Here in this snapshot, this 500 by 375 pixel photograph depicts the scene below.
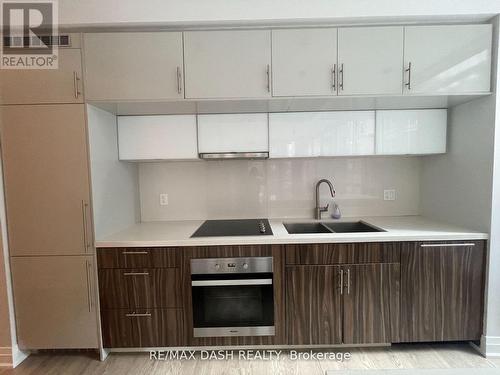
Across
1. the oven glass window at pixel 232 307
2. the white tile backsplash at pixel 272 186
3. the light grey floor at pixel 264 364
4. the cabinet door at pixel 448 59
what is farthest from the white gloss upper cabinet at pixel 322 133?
the light grey floor at pixel 264 364

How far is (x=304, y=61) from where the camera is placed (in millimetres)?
1903

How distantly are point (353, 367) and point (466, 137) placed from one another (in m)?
1.87

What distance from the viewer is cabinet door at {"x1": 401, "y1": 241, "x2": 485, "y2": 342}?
192cm

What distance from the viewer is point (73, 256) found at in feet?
6.37

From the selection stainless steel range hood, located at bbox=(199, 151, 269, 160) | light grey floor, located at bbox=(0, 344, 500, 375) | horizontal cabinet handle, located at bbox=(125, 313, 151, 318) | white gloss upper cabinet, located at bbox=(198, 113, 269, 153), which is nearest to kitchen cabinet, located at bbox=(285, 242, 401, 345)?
light grey floor, located at bbox=(0, 344, 500, 375)

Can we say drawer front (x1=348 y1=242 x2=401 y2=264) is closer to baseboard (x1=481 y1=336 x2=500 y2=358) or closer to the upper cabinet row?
baseboard (x1=481 y1=336 x2=500 y2=358)

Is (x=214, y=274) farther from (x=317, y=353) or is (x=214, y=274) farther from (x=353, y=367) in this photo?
(x=353, y=367)

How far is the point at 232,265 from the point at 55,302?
1.30 meters

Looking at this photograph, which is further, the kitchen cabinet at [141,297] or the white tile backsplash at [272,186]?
the white tile backsplash at [272,186]

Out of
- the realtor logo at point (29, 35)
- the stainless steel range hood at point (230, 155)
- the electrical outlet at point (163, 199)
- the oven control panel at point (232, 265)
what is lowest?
the oven control panel at point (232, 265)

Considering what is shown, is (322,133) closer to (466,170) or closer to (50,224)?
(466,170)

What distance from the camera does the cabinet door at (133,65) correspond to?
1885 mm

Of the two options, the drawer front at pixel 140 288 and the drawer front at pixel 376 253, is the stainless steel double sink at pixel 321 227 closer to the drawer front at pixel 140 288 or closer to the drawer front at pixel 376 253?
the drawer front at pixel 376 253

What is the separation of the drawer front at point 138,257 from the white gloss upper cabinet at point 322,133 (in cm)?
115
